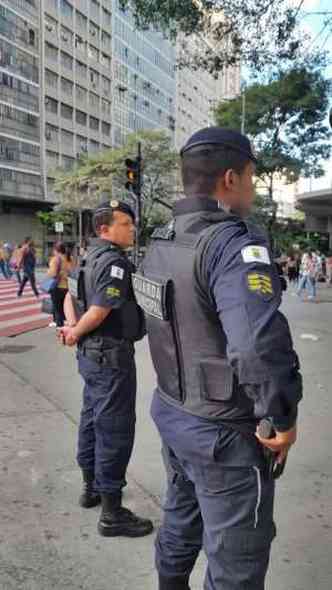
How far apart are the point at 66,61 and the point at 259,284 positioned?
57687mm

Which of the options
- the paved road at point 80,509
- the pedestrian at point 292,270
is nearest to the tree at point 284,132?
the pedestrian at point 292,270

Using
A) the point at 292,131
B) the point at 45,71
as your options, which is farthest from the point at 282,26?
the point at 45,71

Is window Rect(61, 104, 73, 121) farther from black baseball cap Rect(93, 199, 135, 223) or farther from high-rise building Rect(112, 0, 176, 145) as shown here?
black baseball cap Rect(93, 199, 135, 223)

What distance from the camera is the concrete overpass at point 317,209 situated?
39.4 m

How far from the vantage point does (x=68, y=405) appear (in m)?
5.24

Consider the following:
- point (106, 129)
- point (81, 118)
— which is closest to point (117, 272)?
point (81, 118)

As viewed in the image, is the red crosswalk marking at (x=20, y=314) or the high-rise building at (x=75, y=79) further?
the high-rise building at (x=75, y=79)

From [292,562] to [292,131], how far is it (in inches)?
1129

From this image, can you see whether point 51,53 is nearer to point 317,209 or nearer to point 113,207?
point 317,209

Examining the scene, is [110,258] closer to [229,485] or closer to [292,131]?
[229,485]

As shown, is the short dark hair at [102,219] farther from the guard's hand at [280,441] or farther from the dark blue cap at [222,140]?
the guard's hand at [280,441]

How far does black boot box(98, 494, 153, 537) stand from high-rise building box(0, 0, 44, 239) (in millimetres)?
44450

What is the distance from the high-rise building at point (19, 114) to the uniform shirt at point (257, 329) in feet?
150

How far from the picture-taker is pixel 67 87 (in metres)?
54.3
